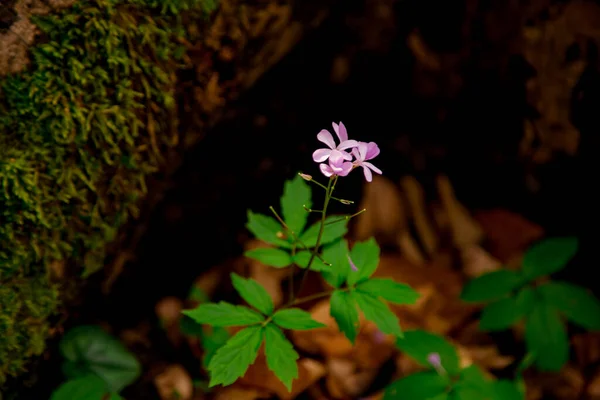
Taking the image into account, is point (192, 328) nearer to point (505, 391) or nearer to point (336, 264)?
point (336, 264)

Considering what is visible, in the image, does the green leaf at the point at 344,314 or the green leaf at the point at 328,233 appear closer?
the green leaf at the point at 344,314

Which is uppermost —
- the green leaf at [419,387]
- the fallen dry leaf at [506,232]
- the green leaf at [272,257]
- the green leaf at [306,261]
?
the green leaf at [272,257]

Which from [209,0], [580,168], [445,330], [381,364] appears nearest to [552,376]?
[445,330]

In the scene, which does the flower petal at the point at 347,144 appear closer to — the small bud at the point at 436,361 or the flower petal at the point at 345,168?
the flower petal at the point at 345,168

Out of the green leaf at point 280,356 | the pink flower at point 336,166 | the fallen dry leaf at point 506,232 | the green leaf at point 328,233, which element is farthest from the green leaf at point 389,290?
the fallen dry leaf at point 506,232

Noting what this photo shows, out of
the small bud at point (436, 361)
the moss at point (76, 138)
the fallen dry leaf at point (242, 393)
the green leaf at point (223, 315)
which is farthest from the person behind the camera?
the fallen dry leaf at point (242, 393)

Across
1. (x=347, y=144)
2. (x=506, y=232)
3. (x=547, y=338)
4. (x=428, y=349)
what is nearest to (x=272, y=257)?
(x=347, y=144)

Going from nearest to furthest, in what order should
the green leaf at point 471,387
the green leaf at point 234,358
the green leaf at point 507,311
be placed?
the green leaf at point 234,358
the green leaf at point 471,387
the green leaf at point 507,311
